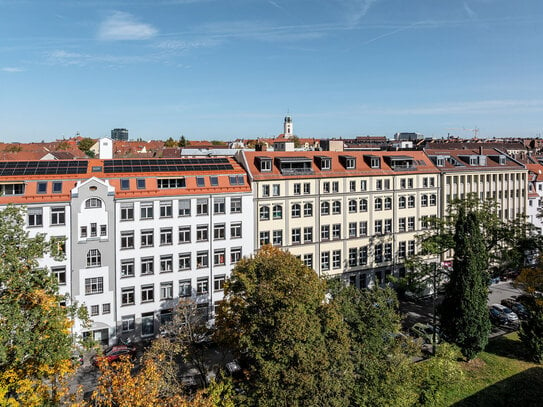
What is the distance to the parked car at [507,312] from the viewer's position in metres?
53.4

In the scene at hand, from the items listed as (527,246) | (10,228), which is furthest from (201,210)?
(527,246)

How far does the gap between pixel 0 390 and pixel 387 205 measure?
50590mm

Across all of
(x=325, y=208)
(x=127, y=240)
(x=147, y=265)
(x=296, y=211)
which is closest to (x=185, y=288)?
(x=147, y=265)

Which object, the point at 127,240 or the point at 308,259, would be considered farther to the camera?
the point at 308,259

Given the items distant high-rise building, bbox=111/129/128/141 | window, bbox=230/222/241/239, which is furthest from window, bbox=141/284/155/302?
distant high-rise building, bbox=111/129/128/141

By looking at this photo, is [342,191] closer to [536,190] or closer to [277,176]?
[277,176]

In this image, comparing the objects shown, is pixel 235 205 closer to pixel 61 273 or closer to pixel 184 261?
pixel 184 261

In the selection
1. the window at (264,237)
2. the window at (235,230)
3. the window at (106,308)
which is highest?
the window at (235,230)

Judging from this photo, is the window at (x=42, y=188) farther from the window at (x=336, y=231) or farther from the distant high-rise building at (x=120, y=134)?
the distant high-rise building at (x=120, y=134)

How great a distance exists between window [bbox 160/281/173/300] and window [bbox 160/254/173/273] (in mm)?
1312

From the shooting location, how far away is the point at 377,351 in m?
33.1

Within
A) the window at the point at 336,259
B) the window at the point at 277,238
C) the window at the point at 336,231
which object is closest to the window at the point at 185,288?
the window at the point at 277,238

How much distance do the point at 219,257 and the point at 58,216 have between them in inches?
671

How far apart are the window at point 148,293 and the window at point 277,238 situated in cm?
1456
